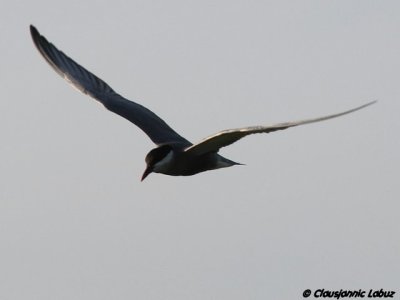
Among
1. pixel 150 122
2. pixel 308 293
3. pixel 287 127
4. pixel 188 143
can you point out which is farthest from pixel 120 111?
pixel 287 127

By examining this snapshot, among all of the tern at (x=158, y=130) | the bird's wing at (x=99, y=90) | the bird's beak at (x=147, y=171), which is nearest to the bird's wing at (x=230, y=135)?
the tern at (x=158, y=130)

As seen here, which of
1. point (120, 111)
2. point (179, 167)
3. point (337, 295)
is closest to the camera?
point (179, 167)

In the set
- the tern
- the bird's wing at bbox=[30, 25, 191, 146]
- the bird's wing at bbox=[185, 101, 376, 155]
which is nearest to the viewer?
the bird's wing at bbox=[185, 101, 376, 155]

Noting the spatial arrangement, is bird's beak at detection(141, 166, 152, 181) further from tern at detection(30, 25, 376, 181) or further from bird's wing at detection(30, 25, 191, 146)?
bird's wing at detection(30, 25, 191, 146)

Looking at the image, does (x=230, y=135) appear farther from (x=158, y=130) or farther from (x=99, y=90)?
(x=99, y=90)

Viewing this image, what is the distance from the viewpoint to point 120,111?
21094mm

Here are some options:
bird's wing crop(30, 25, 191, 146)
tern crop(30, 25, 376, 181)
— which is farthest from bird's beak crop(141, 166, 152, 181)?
bird's wing crop(30, 25, 191, 146)

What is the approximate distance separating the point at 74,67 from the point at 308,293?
585 cm

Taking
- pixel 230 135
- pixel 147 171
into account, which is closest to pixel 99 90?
pixel 147 171

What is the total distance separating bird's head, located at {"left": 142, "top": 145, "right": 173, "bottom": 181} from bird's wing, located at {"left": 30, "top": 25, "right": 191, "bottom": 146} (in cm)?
157

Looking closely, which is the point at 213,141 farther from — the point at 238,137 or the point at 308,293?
the point at 308,293

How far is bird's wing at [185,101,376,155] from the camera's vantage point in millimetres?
14268

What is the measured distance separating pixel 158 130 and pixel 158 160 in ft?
6.24

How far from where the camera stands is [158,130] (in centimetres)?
2042
